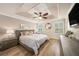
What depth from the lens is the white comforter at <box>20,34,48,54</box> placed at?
93.6 inches

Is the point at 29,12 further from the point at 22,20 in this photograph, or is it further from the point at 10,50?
the point at 10,50

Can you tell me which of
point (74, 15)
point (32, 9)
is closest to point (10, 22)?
point (32, 9)

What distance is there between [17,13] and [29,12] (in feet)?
0.79

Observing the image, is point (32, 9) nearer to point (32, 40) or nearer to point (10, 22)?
point (10, 22)

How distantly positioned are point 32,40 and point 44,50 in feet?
1.03

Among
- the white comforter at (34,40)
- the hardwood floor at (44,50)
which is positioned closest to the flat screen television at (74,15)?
the hardwood floor at (44,50)

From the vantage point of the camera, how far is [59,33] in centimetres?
242

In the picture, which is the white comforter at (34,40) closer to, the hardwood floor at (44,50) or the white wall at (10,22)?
the hardwood floor at (44,50)

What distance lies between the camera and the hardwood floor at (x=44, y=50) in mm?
2389

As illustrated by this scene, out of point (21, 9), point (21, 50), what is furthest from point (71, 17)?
point (21, 50)

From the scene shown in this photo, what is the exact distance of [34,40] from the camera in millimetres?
2377

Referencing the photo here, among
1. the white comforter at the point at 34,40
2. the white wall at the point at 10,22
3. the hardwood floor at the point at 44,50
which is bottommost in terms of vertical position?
the hardwood floor at the point at 44,50

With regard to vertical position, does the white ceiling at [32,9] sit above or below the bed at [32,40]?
above

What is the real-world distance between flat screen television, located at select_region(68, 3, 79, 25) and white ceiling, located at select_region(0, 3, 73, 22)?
3.6 inches
